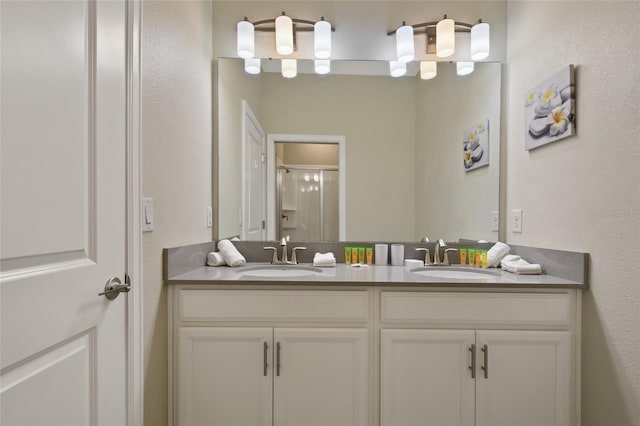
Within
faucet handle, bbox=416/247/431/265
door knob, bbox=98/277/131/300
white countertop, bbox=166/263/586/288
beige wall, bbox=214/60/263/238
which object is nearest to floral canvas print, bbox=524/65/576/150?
white countertop, bbox=166/263/586/288

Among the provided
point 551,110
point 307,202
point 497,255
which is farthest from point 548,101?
point 307,202

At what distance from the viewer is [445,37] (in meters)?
1.83

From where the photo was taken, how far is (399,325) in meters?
1.31

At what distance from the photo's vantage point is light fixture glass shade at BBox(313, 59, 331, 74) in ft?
6.17

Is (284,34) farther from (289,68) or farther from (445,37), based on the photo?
(445,37)

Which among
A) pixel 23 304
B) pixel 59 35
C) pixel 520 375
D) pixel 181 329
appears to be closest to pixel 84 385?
pixel 23 304

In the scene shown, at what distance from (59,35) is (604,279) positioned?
6.39 feet

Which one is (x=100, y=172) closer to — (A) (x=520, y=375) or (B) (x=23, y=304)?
(B) (x=23, y=304)

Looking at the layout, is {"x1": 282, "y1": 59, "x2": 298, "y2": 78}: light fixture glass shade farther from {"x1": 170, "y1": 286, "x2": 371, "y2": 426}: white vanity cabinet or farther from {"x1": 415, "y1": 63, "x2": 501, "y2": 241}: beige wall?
{"x1": 170, "y1": 286, "x2": 371, "y2": 426}: white vanity cabinet

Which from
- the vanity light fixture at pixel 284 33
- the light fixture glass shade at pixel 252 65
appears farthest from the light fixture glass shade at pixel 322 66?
the light fixture glass shade at pixel 252 65

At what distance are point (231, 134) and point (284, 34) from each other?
67cm

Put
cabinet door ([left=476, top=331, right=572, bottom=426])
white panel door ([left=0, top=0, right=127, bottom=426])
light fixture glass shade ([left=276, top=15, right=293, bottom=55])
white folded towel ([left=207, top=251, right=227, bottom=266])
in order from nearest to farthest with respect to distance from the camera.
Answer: white panel door ([left=0, top=0, right=127, bottom=426])
cabinet door ([left=476, top=331, right=572, bottom=426])
white folded towel ([left=207, top=251, right=227, bottom=266])
light fixture glass shade ([left=276, top=15, right=293, bottom=55])

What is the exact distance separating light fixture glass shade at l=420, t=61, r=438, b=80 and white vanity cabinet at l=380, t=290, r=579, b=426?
1.35m

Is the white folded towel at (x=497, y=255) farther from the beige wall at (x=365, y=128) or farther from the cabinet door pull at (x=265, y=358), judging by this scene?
the cabinet door pull at (x=265, y=358)
